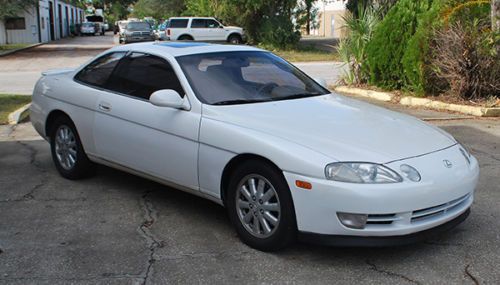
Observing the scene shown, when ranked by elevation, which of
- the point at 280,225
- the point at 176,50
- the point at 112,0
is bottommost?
the point at 280,225

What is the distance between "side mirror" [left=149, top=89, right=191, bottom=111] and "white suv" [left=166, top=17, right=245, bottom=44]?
30.5 m

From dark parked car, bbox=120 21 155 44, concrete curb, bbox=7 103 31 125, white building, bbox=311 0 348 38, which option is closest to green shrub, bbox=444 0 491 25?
concrete curb, bbox=7 103 31 125

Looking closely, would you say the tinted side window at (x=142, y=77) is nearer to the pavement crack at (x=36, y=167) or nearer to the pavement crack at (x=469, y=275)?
the pavement crack at (x=36, y=167)

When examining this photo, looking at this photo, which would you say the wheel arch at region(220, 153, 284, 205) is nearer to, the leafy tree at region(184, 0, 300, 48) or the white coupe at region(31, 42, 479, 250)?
the white coupe at region(31, 42, 479, 250)

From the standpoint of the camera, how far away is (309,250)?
4.23m

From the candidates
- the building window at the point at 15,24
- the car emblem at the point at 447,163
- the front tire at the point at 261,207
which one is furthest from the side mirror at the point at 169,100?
the building window at the point at 15,24

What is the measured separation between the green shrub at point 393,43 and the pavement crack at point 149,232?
7803 mm

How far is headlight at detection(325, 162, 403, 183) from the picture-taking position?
3.74 meters

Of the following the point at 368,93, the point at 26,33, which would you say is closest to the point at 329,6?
the point at 26,33

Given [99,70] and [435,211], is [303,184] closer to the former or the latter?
[435,211]

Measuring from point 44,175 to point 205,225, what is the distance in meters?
2.45

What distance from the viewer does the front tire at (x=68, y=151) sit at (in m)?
5.89

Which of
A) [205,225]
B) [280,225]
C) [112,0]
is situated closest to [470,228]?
[280,225]

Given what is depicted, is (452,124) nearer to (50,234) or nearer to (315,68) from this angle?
(50,234)
